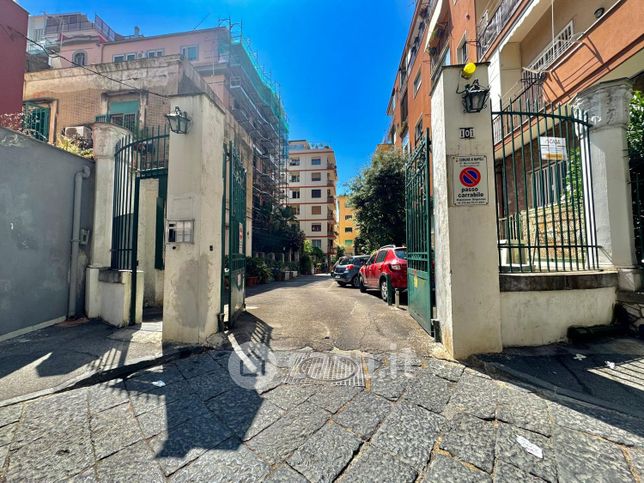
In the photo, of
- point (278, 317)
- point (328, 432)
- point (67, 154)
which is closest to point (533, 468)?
point (328, 432)

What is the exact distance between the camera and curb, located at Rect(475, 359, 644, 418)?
252 cm

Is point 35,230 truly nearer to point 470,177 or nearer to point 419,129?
point 470,177

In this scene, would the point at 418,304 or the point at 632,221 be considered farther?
the point at 418,304

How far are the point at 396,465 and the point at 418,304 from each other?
3610 mm

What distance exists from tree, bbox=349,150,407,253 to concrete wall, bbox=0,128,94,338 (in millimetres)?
11630

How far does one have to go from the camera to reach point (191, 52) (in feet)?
68.5

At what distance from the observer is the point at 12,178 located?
4.62 m

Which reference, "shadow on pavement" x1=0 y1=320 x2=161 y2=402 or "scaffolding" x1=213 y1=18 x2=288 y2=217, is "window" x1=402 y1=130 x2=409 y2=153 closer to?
"scaffolding" x1=213 y1=18 x2=288 y2=217

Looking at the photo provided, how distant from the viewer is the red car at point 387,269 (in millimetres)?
7824

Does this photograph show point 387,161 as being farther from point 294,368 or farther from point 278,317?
point 294,368

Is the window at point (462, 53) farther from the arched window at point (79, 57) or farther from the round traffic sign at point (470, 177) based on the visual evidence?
the arched window at point (79, 57)

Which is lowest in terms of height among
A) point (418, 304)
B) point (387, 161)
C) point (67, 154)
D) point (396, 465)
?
point (396, 465)

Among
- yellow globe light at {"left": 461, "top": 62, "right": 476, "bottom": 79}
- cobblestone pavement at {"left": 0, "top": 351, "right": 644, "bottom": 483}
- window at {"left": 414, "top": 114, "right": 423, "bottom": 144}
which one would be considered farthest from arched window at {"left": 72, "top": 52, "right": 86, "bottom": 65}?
yellow globe light at {"left": 461, "top": 62, "right": 476, "bottom": 79}

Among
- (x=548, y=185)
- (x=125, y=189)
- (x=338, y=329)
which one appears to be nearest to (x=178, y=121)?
(x=125, y=189)
